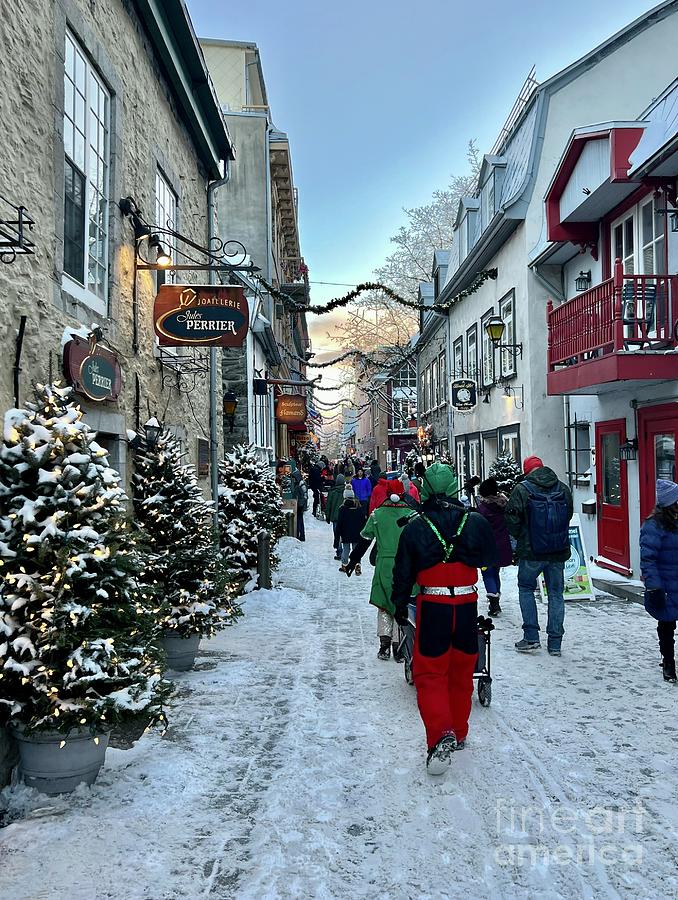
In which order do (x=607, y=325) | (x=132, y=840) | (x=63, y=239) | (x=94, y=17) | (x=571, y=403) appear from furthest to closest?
(x=571, y=403), (x=607, y=325), (x=94, y=17), (x=63, y=239), (x=132, y=840)

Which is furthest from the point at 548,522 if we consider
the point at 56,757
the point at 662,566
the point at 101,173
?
the point at 101,173

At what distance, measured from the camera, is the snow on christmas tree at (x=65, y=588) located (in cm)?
382

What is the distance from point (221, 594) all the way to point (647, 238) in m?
8.15

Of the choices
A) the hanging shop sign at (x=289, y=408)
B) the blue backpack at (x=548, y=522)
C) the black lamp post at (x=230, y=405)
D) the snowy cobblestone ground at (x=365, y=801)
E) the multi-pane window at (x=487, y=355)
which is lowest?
the snowy cobblestone ground at (x=365, y=801)

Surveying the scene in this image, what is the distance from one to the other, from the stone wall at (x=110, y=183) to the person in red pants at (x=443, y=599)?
2564mm

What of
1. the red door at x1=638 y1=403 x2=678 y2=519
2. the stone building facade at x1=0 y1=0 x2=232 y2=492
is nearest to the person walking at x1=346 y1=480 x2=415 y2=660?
the stone building facade at x1=0 y1=0 x2=232 y2=492

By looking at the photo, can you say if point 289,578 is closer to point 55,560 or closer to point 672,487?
point 672,487

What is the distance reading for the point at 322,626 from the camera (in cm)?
870

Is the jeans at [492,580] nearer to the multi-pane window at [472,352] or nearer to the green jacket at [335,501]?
the green jacket at [335,501]

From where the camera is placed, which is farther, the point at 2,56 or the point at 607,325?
the point at 607,325

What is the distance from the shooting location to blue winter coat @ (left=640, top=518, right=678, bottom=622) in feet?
19.3

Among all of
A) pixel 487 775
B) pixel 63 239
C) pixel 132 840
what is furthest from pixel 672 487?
pixel 63 239

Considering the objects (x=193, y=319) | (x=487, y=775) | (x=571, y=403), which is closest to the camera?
(x=487, y=775)

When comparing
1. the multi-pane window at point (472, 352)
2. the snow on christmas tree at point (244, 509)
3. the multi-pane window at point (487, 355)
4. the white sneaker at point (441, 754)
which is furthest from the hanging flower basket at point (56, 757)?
the multi-pane window at point (472, 352)
